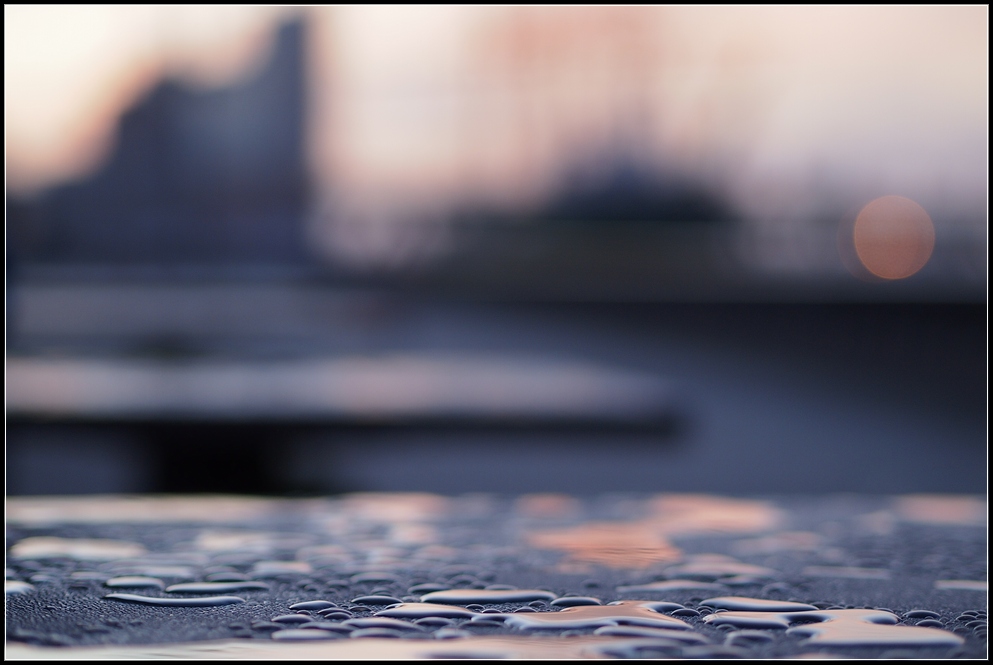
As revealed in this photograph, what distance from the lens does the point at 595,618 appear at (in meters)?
0.62

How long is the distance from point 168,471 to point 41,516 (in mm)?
3015

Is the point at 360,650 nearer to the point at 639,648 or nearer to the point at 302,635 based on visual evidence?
the point at 302,635

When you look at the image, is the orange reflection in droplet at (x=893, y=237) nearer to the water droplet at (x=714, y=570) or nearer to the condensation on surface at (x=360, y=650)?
the water droplet at (x=714, y=570)

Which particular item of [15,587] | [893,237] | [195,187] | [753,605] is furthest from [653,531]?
[195,187]

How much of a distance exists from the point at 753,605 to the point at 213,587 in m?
0.39

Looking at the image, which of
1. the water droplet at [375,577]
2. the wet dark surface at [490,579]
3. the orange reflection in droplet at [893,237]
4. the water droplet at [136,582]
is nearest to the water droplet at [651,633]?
the wet dark surface at [490,579]

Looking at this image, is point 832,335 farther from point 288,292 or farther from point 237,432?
point 288,292

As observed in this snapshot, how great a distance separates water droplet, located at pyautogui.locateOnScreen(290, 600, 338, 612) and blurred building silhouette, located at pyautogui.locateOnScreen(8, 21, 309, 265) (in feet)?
34.5

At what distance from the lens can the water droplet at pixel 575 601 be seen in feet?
2.19

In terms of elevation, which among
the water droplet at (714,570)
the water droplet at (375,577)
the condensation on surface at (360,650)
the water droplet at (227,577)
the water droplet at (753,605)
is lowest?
the condensation on surface at (360,650)

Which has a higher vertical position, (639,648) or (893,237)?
(893,237)

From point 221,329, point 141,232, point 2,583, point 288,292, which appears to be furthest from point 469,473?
point 141,232

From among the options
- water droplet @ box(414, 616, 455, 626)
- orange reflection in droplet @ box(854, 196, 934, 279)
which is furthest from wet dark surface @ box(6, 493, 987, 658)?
orange reflection in droplet @ box(854, 196, 934, 279)

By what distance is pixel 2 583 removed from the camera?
688mm
